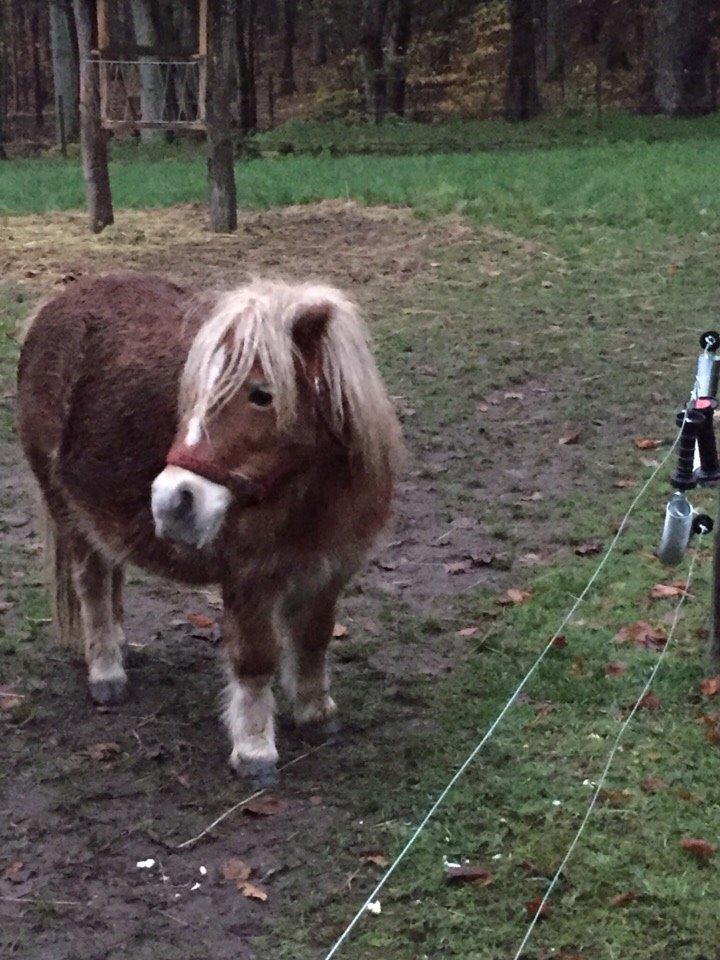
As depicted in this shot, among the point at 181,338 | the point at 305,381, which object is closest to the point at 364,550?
the point at 305,381

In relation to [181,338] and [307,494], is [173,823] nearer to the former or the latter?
[307,494]

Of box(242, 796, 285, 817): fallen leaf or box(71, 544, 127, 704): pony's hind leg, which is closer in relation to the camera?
box(242, 796, 285, 817): fallen leaf

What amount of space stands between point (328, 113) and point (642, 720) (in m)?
34.9

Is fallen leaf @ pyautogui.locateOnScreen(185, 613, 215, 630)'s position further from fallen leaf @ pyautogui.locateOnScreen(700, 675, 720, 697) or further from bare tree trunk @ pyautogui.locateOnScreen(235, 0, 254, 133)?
bare tree trunk @ pyautogui.locateOnScreen(235, 0, 254, 133)

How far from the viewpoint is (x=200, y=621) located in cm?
563

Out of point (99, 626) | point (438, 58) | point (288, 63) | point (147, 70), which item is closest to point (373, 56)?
point (438, 58)

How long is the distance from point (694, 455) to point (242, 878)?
195 cm

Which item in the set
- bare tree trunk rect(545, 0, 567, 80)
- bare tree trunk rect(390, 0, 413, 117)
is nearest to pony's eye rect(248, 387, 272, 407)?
bare tree trunk rect(390, 0, 413, 117)

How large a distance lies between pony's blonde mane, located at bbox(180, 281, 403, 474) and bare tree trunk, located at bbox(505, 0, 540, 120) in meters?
30.3

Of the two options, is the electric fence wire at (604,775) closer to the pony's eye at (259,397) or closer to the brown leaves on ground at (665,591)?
the brown leaves on ground at (665,591)

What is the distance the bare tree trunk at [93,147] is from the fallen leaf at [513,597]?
983 centimetres

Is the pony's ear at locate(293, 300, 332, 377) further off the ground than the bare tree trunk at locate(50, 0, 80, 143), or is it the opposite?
the bare tree trunk at locate(50, 0, 80, 143)

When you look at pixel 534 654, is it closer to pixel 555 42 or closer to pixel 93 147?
pixel 93 147

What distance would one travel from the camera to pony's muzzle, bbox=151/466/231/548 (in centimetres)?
353
